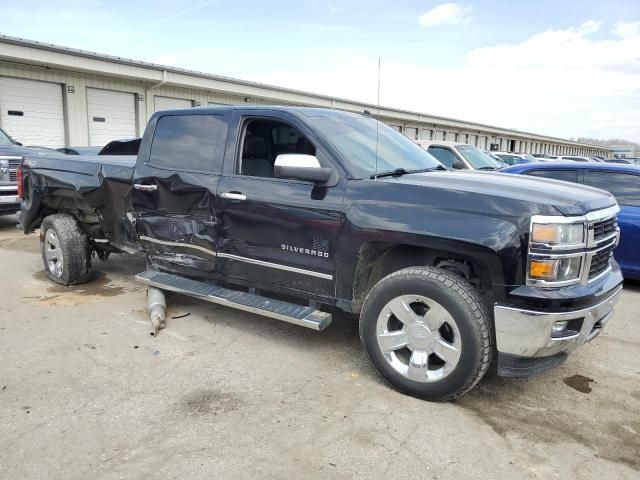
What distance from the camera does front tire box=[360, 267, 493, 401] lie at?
324 cm

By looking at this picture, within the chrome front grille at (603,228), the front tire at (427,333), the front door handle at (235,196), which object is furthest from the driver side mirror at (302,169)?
the chrome front grille at (603,228)

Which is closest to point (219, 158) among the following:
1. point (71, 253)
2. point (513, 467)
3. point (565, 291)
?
point (71, 253)

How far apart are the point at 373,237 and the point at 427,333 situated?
73cm

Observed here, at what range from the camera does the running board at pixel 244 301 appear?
12.9ft

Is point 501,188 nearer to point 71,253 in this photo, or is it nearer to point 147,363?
point 147,363

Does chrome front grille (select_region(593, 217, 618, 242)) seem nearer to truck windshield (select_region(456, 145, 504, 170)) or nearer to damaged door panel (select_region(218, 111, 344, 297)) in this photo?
damaged door panel (select_region(218, 111, 344, 297))

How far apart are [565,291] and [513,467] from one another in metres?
1.06

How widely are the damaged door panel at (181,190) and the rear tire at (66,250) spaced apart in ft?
3.87

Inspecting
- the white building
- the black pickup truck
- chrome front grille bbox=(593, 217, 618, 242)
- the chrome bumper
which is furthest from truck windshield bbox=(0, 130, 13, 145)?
chrome front grille bbox=(593, 217, 618, 242)

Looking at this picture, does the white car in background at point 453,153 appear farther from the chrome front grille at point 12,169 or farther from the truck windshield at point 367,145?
the chrome front grille at point 12,169

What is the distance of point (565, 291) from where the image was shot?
311cm

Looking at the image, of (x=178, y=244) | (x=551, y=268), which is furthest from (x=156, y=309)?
(x=551, y=268)

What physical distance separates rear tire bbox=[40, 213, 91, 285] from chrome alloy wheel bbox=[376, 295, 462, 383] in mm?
3919

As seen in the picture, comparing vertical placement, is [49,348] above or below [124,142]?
below
